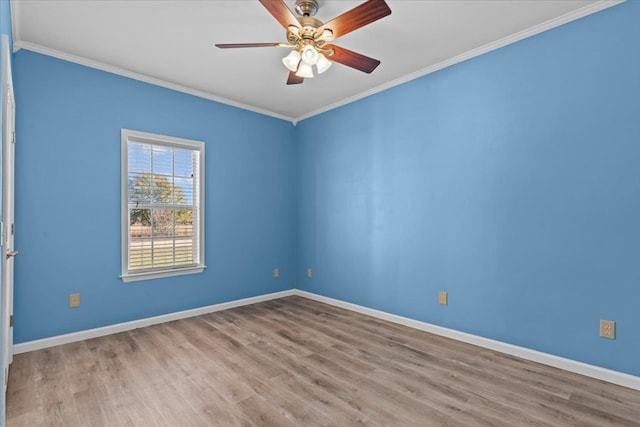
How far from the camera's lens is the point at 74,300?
3127 millimetres

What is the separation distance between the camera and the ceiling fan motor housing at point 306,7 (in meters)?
2.30

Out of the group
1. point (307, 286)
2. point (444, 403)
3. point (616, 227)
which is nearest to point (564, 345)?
point (616, 227)

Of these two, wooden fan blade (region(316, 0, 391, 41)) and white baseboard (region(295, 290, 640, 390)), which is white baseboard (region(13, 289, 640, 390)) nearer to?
white baseboard (region(295, 290, 640, 390))

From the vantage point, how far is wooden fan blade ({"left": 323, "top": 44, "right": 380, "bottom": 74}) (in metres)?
2.40

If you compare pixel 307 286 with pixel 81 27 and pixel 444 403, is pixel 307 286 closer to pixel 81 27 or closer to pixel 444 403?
pixel 444 403

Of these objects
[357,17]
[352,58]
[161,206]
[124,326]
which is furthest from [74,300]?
[357,17]

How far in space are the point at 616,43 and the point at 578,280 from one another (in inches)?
68.7

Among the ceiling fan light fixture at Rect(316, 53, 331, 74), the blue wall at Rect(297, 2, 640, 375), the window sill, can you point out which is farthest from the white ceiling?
the window sill

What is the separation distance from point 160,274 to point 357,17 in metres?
3.24

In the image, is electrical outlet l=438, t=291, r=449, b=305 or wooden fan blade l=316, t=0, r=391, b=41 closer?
wooden fan blade l=316, t=0, r=391, b=41

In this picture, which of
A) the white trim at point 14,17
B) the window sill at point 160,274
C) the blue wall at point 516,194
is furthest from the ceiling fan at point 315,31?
the window sill at point 160,274

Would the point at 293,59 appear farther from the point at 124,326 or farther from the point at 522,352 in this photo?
the point at 124,326

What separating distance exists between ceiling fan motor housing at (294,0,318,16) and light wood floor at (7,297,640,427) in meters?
2.69

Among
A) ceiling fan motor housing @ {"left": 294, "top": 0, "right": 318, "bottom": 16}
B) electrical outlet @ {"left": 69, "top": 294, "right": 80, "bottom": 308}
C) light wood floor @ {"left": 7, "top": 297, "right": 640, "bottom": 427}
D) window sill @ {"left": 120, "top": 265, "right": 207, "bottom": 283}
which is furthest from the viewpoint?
window sill @ {"left": 120, "top": 265, "right": 207, "bottom": 283}
